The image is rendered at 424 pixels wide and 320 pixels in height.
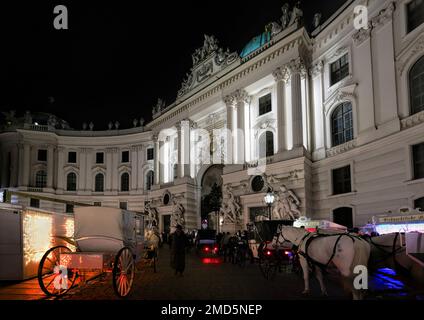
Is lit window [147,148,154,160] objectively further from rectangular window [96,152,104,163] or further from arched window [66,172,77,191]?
arched window [66,172,77,191]

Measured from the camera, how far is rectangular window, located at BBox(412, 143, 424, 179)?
57.0ft

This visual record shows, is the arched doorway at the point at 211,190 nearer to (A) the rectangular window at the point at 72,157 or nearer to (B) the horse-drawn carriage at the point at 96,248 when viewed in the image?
(A) the rectangular window at the point at 72,157

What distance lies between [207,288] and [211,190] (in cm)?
2742

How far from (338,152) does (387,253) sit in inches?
659

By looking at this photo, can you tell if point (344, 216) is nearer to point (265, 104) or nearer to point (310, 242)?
point (265, 104)

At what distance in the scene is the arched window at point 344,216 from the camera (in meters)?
22.4

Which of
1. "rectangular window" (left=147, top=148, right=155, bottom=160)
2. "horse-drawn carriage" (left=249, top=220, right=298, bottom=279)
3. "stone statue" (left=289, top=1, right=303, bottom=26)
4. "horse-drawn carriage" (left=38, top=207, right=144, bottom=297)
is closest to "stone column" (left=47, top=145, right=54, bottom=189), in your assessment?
"rectangular window" (left=147, top=148, right=155, bottom=160)

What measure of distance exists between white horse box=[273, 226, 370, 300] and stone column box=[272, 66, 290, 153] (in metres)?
18.1

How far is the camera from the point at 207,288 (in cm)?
1074

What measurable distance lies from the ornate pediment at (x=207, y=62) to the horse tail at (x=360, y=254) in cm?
2827

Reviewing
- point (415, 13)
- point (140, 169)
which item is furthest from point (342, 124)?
point (140, 169)

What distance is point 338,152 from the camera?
23891 mm

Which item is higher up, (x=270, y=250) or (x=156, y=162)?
(x=156, y=162)
